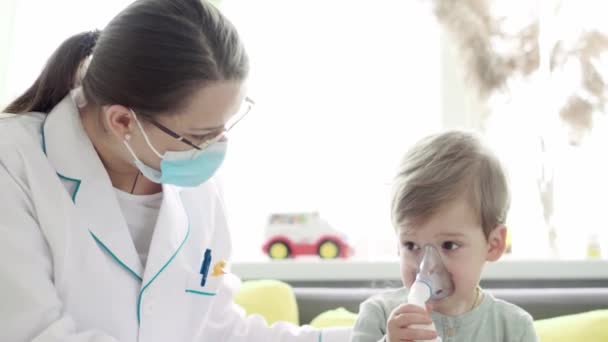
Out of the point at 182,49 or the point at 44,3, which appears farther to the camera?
the point at 44,3

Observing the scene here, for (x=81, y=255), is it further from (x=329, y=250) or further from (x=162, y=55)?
(x=329, y=250)

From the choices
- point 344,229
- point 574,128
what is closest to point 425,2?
point 574,128

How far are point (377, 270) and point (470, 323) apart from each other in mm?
1029

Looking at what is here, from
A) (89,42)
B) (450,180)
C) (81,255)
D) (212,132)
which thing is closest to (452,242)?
(450,180)

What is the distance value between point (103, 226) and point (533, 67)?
5.64 feet

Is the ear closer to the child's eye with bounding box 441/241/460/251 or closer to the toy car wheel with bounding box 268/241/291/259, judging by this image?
the child's eye with bounding box 441/241/460/251

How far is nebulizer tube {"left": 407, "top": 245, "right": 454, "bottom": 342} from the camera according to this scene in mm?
1229

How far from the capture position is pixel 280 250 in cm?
256

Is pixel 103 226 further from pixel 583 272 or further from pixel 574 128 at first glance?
pixel 574 128

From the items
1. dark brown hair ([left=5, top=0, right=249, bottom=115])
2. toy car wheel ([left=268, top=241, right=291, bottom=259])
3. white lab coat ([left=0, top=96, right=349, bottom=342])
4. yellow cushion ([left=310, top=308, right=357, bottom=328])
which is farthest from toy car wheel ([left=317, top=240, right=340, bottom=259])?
dark brown hair ([left=5, top=0, right=249, bottom=115])

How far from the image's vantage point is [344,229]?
2.63 m

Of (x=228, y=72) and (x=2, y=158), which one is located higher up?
(x=228, y=72)

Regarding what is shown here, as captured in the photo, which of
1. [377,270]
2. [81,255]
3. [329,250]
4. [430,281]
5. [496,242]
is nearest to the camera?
[430,281]

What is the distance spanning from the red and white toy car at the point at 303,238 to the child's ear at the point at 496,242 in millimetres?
1151
